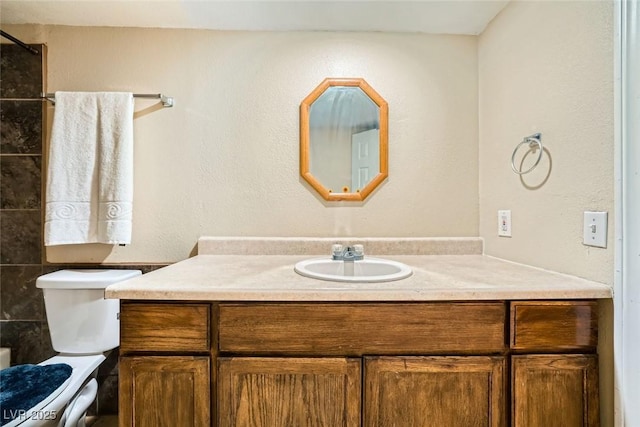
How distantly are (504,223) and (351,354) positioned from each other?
960 millimetres

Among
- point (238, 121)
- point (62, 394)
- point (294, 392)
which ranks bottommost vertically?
point (62, 394)

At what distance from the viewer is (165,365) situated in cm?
89

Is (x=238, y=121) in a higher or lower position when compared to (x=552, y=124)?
higher

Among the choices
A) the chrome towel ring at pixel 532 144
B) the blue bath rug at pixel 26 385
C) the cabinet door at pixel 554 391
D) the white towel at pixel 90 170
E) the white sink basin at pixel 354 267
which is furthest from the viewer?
the white towel at pixel 90 170

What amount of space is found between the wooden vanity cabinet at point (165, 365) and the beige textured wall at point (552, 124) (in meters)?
1.21

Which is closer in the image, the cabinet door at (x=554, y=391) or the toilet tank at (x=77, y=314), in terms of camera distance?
the cabinet door at (x=554, y=391)

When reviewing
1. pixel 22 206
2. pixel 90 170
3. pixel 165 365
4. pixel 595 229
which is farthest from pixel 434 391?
pixel 22 206

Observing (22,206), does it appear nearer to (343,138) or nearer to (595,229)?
(343,138)

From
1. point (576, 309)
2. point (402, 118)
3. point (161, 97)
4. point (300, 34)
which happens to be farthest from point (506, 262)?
point (161, 97)

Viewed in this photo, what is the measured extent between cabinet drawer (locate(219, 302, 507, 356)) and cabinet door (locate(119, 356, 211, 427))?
4.9 inches

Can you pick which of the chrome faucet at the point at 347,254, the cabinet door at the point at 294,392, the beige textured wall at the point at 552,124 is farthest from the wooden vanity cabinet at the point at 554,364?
the chrome faucet at the point at 347,254

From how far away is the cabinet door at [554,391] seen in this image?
34.7 inches

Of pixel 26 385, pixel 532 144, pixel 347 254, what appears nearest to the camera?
pixel 26 385

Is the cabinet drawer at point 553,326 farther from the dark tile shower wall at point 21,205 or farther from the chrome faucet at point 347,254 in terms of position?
the dark tile shower wall at point 21,205
